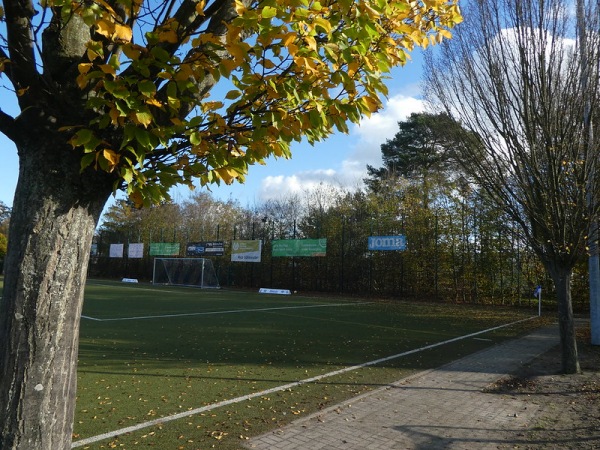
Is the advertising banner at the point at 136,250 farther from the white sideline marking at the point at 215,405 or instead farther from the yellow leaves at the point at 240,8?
the yellow leaves at the point at 240,8

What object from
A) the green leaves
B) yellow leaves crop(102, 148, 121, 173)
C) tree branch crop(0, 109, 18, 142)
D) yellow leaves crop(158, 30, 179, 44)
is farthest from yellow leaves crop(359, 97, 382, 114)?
tree branch crop(0, 109, 18, 142)

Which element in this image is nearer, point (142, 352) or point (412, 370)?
point (412, 370)

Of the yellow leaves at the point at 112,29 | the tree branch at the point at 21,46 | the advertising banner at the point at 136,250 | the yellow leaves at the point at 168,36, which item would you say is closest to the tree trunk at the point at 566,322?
the yellow leaves at the point at 168,36

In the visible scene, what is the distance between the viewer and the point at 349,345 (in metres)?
11.3

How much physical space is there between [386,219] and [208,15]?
1204 inches

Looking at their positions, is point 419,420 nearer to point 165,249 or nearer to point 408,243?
point 408,243

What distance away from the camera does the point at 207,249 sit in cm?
4053

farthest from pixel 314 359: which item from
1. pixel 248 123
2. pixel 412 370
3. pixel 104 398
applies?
pixel 248 123

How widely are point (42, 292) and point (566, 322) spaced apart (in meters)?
8.77

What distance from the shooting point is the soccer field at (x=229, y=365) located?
17.3 feet

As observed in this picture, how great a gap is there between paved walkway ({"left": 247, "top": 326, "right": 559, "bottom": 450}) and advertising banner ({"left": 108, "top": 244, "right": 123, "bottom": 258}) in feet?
158

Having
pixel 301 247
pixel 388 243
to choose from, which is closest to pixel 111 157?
pixel 388 243

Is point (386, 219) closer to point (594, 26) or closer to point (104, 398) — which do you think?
point (594, 26)

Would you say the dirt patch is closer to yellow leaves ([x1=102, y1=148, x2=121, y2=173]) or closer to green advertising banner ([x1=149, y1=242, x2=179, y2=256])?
yellow leaves ([x1=102, y1=148, x2=121, y2=173])
